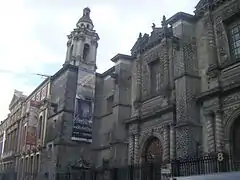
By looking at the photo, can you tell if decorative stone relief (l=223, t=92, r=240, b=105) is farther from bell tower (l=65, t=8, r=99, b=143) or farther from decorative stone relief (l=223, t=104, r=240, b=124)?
bell tower (l=65, t=8, r=99, b=143)

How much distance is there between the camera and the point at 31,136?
27.8m

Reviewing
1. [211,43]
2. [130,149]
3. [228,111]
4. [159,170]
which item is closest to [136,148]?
[130,149]

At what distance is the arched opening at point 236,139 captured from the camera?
525 inches

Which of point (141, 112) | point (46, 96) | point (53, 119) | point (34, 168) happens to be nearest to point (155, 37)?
point (141, 112)

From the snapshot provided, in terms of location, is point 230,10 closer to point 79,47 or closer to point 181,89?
point 181,89

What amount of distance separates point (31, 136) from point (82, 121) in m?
5.89

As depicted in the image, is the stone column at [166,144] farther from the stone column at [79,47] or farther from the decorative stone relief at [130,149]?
the stone column at [79,47]

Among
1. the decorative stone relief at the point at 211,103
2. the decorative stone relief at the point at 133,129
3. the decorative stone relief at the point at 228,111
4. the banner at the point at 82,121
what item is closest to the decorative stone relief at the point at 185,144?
the decorative stone relief at the point at 211,103

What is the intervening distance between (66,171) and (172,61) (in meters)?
11.0

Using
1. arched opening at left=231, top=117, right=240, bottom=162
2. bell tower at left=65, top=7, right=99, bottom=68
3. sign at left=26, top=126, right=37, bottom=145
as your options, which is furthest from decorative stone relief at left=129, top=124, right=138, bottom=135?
sign at left=26, top=126, right=37, bottom=145

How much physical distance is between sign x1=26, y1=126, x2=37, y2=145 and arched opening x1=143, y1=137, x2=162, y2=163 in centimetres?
1248

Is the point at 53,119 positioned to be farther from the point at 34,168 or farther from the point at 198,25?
the point at 198,25

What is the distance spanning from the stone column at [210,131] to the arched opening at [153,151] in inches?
142

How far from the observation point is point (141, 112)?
19.2m
